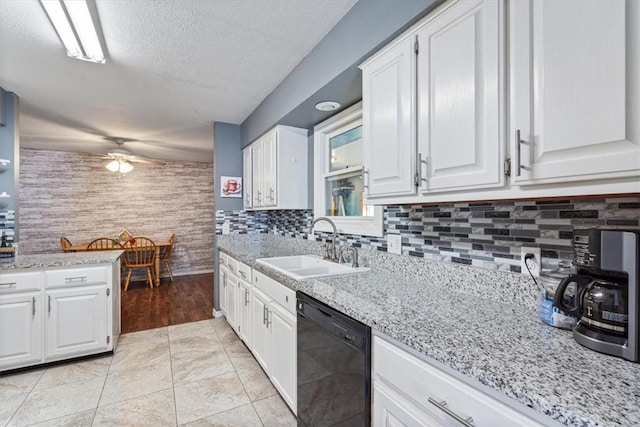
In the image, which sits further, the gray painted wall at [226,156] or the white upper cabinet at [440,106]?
the gray painted wall at [226,156]

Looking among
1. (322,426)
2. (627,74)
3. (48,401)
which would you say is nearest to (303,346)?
(322,426)

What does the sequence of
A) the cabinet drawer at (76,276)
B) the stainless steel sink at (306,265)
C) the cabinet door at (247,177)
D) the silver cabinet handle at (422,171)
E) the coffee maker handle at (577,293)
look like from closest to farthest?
the coffee maker handle at (577,293) < the silver cabinet handle at (422,171) < the stainless steel sink at (306,265) < the cabinet drawer at (76,276) < the cabinet door at (247,177)

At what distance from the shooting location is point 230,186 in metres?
3.70

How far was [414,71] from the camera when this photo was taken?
1.27m

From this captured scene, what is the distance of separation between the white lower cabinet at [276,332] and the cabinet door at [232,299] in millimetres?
542

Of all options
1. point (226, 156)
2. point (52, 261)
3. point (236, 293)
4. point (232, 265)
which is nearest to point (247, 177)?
point (226, 156)

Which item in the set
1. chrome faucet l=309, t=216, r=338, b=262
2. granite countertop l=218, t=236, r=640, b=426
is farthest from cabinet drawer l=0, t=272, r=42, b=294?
granite countertop l=218, t=236, r=640, b=426

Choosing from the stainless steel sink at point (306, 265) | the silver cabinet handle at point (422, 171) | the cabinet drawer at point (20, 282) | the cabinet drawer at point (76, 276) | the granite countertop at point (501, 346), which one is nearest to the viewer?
the granite countertop at point (501, 346)

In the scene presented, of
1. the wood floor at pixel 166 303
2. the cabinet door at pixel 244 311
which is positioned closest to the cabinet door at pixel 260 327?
the cabinet door at pixel 244 311

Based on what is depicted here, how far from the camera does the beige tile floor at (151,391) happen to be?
1.81 metres

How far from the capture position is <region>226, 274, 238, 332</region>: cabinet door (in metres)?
2.82

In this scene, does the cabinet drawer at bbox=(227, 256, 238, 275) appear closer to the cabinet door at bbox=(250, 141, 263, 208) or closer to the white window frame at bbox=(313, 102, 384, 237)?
the cabinet door at bbox=(250, 141, 263, 208)

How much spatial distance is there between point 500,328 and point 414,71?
1012mm

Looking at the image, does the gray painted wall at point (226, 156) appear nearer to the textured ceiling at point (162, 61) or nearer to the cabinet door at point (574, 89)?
the textured ceiling at point (162, 61)
